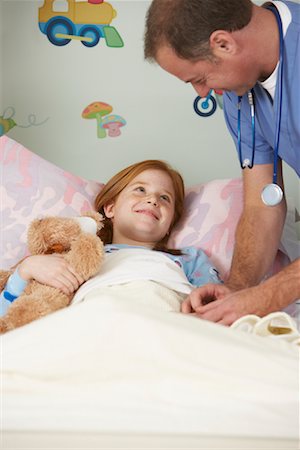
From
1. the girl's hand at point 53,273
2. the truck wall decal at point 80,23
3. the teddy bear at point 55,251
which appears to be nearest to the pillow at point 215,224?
the teddy bear at point 55,251

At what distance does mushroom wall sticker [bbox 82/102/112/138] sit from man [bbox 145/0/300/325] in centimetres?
73

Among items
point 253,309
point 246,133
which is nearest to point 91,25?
point 246,133

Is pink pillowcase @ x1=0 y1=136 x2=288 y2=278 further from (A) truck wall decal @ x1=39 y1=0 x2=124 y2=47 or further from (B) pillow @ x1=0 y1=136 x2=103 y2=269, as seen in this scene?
(A) truck wall decal @ x1=39 y1=0 x2=124 y2=47

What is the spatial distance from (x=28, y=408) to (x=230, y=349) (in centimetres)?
29

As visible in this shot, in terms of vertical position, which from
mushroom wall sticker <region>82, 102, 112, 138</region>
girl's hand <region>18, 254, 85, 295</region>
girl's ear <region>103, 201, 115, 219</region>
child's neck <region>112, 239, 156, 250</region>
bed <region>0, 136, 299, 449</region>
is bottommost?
child's neck <region>112, 239, 156, 250</region>

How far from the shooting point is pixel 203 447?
2.66 feet

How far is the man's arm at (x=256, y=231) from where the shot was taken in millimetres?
1612

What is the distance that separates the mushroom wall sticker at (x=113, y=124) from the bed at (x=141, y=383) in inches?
58.5

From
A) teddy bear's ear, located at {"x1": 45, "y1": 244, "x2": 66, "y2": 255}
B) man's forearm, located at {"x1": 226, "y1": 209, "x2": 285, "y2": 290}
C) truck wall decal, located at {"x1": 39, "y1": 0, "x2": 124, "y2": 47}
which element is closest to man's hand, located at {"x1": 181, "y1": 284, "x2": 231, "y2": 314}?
man's forearm, located at {"x1": 226, "y1": 209, "x2": 285, "y2": 290}

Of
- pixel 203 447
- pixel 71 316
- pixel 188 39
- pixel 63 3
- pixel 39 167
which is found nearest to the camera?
pixel 203 447

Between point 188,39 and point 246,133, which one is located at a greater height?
point 188,39

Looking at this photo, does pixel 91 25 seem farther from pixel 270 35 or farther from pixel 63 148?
pixel 270 35

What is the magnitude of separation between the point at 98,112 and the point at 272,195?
3.31 ft

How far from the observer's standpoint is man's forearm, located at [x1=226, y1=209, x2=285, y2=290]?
1.60 m
